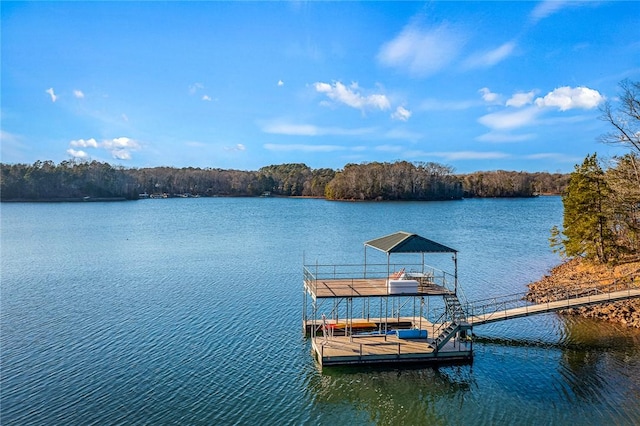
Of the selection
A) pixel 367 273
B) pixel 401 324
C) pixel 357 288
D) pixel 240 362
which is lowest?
pixel 240 362

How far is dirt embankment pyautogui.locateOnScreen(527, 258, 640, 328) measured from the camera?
89.5 feet

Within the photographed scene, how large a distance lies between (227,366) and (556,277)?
2795 cm

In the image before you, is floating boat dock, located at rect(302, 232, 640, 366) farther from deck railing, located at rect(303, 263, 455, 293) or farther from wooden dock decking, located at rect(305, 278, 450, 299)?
deck railing, located at rect(303, 263, 455, 293)

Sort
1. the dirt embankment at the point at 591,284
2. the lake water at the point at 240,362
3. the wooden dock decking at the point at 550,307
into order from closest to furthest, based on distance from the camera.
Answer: the lake water at the point at 240,362
the wooden dock decking at the point at 550,307
the dirt embankment at the point at 591,284

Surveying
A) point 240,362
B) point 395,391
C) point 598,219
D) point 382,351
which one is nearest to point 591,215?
point 598,219

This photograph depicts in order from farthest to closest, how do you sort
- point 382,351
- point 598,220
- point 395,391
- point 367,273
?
1. point 367,273
2. point 598,220
3. point 382,351
4. point 395,391

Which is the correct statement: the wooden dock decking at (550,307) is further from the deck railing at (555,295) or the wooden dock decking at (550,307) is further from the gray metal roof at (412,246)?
the gray metal roof at (412,246)

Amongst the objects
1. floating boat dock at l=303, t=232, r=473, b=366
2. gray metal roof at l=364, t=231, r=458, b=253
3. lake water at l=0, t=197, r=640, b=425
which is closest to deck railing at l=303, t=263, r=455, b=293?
floating boat dock at l=303, t=232, r=473, b=366

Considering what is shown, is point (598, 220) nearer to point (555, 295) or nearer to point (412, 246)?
point (555, 295)

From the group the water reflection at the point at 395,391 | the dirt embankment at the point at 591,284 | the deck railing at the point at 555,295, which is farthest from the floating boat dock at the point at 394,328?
the dirt embankment at the point at 591,284

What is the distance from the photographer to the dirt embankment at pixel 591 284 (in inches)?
1073

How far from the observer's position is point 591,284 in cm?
3195

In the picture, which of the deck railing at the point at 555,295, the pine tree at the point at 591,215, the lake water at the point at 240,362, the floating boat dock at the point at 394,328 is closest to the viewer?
the lake water at the point at 240,362

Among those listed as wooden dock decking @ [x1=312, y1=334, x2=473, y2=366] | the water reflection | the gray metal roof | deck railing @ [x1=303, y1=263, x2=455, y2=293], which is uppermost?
the gray metal roof
